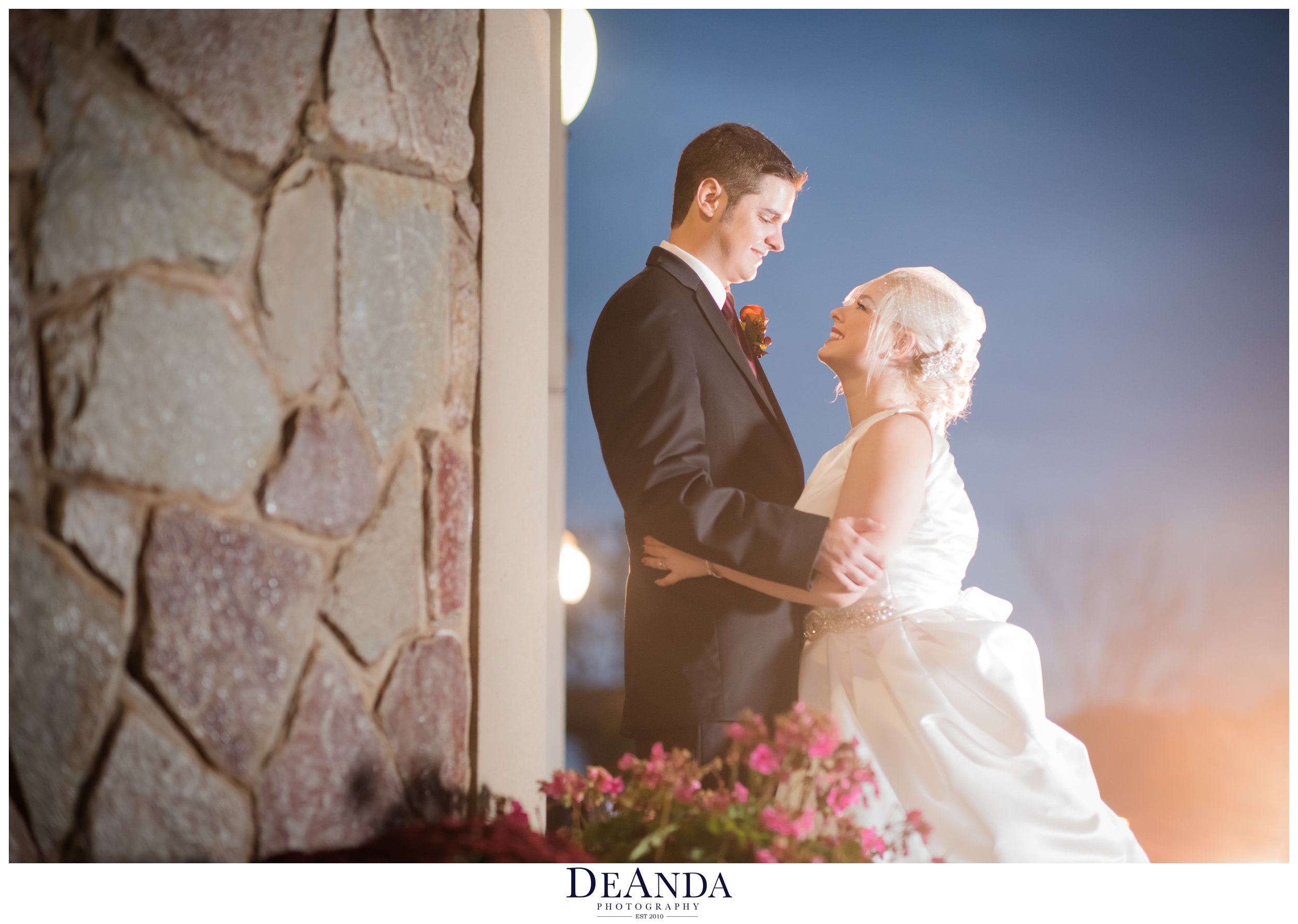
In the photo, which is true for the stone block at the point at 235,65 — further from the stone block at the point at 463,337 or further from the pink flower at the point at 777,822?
the pink flower at the point at 777,822

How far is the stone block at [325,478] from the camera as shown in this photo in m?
1.38

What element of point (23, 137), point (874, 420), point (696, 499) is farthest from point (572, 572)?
point (23, 137)

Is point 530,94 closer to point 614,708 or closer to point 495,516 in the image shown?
point 495,516

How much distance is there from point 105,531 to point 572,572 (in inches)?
49.7

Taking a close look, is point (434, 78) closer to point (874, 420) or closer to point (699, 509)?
point (699, 509)

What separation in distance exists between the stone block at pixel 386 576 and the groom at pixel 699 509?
1.70 feet

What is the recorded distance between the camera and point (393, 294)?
1543 millimetres

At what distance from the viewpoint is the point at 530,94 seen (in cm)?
181

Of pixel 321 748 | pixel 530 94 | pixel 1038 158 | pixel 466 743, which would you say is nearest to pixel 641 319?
pixel 530 94

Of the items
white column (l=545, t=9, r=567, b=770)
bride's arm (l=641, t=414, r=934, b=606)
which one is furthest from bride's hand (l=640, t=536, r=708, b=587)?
white column (l=545, t=9, r=567, b=770)

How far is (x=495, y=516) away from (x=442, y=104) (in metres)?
0.77

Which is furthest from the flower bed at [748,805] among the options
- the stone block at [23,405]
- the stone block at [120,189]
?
the stone block at [120,189]

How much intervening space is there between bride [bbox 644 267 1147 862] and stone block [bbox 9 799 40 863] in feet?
3.85

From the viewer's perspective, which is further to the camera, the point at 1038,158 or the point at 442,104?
the point at 1038,158
